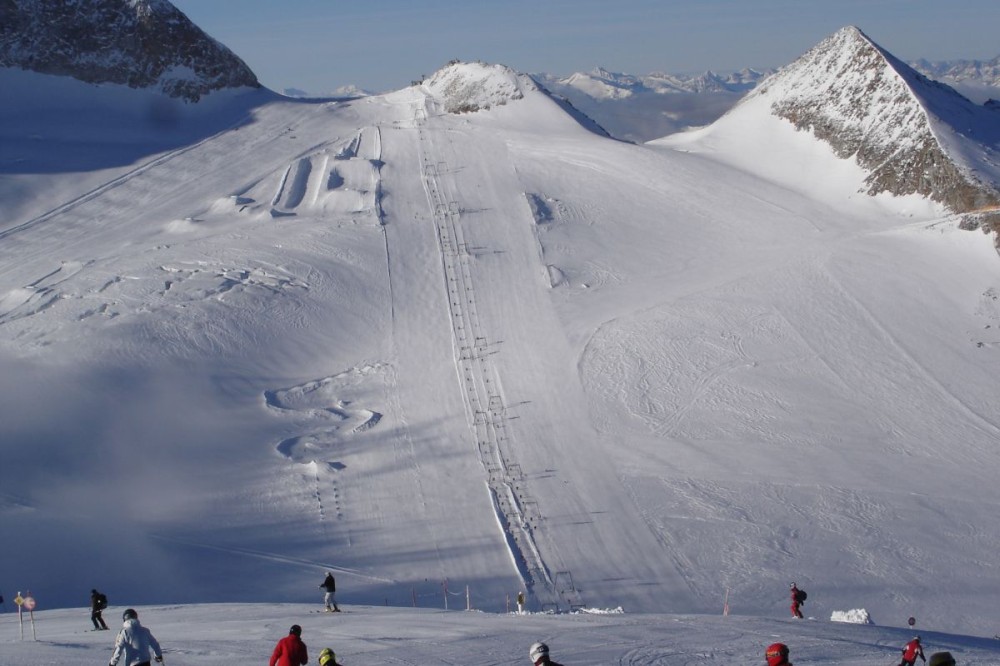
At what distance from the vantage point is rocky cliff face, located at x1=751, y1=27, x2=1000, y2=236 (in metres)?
Answer: 37.4

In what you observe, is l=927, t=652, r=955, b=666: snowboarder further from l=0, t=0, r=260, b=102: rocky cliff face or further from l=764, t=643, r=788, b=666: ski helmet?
l=0, t=0, r=260, b=102: rocky cliff face

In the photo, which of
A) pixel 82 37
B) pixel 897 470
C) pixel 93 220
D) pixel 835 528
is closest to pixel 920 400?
pixel 897 470

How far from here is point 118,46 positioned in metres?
51.2

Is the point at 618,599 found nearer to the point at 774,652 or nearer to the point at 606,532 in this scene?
the point at 606,532

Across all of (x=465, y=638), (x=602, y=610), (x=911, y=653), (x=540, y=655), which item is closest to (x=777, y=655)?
(x=540, y=655)

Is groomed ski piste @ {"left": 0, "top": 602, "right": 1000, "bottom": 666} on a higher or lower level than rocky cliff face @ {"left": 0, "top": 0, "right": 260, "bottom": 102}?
lower

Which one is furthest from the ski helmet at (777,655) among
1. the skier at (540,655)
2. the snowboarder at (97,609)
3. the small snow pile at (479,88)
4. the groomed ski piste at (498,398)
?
the small snow pile at (479,88)

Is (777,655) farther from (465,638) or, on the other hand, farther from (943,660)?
(465,638)

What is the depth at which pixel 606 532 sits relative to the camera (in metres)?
21.0

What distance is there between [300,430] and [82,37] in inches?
1443

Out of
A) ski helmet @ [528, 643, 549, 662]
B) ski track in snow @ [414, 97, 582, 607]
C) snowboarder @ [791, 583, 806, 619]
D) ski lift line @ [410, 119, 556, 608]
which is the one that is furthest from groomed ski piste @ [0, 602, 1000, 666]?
ski lift line @ [410, 119, 556, 608]

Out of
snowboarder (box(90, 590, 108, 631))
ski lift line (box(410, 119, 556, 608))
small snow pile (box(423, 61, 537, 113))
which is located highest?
small snow pile (box(423, 61, 537, 113))

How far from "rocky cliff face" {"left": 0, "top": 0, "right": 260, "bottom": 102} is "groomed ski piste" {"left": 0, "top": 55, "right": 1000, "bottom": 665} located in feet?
24.7

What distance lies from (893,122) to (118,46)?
40398 millimetres
